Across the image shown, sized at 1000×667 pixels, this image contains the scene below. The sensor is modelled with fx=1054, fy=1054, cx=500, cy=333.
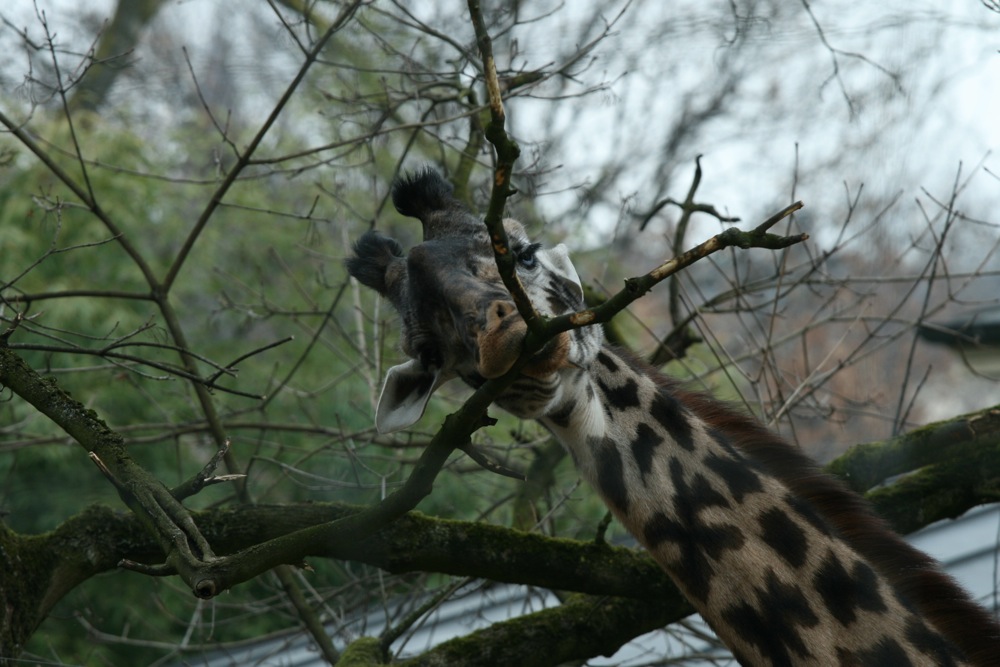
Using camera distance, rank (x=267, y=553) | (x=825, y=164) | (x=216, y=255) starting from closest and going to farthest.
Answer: (x=267, y=553), (x=216, y=255), (x=825, y=164)

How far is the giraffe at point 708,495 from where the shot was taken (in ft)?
11.2

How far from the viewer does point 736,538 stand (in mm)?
3539

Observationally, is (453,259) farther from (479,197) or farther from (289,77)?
(289,77)

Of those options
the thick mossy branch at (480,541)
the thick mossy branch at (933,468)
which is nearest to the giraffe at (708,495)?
the thick mossy branch at (480,541)

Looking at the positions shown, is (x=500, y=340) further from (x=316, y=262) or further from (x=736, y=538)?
(x=316, y=262)

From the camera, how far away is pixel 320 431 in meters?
6.46

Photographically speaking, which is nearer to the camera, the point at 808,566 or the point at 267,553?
the point at 267,553

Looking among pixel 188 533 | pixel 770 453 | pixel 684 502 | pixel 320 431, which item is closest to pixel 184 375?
pixel 188 533

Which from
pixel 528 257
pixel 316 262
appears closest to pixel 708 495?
pixel 528 257

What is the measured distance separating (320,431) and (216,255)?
8.91 meters

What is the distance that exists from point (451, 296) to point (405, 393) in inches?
23.8

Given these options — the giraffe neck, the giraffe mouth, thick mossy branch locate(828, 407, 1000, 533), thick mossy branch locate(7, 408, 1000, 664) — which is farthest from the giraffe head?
thick mossy branch locate(828, 407, 1000, 533)

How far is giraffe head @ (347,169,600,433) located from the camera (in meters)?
3.21

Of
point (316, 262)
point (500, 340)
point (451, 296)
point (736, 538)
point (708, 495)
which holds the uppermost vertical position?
point (316, 262)
